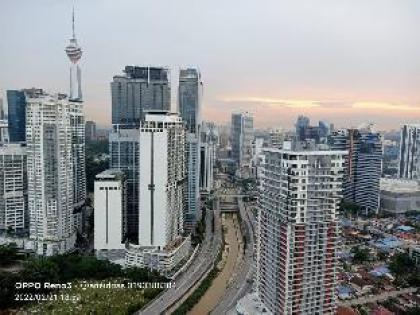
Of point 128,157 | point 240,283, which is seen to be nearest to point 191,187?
point 128,157

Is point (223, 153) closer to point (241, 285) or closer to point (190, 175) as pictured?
point (190, 175)

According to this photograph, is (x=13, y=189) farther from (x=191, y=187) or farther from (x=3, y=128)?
(x=191, y=187)

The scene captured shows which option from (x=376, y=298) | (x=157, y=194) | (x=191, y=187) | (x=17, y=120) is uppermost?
(x=17, y=120)

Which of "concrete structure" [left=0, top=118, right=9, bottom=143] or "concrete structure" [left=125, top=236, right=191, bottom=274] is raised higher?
"concrete structure" [left=0, top=118, right=9, bottom=143]

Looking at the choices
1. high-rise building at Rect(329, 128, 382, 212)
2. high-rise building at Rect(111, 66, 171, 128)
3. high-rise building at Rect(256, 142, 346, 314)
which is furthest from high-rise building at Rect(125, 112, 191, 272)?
high-rise building at Rect(329, 128, 382, 212)

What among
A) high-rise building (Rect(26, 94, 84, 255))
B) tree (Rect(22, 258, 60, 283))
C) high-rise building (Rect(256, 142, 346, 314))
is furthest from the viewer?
high-rise building (Rect(26, 94, 84, 255))

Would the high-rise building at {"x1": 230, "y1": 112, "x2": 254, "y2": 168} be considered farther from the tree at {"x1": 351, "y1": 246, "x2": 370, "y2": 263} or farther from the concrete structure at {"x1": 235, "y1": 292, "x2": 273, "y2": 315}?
the concrete structure at {"x1": 235, "y1": 292, "x2": 273, "y2": 315}
